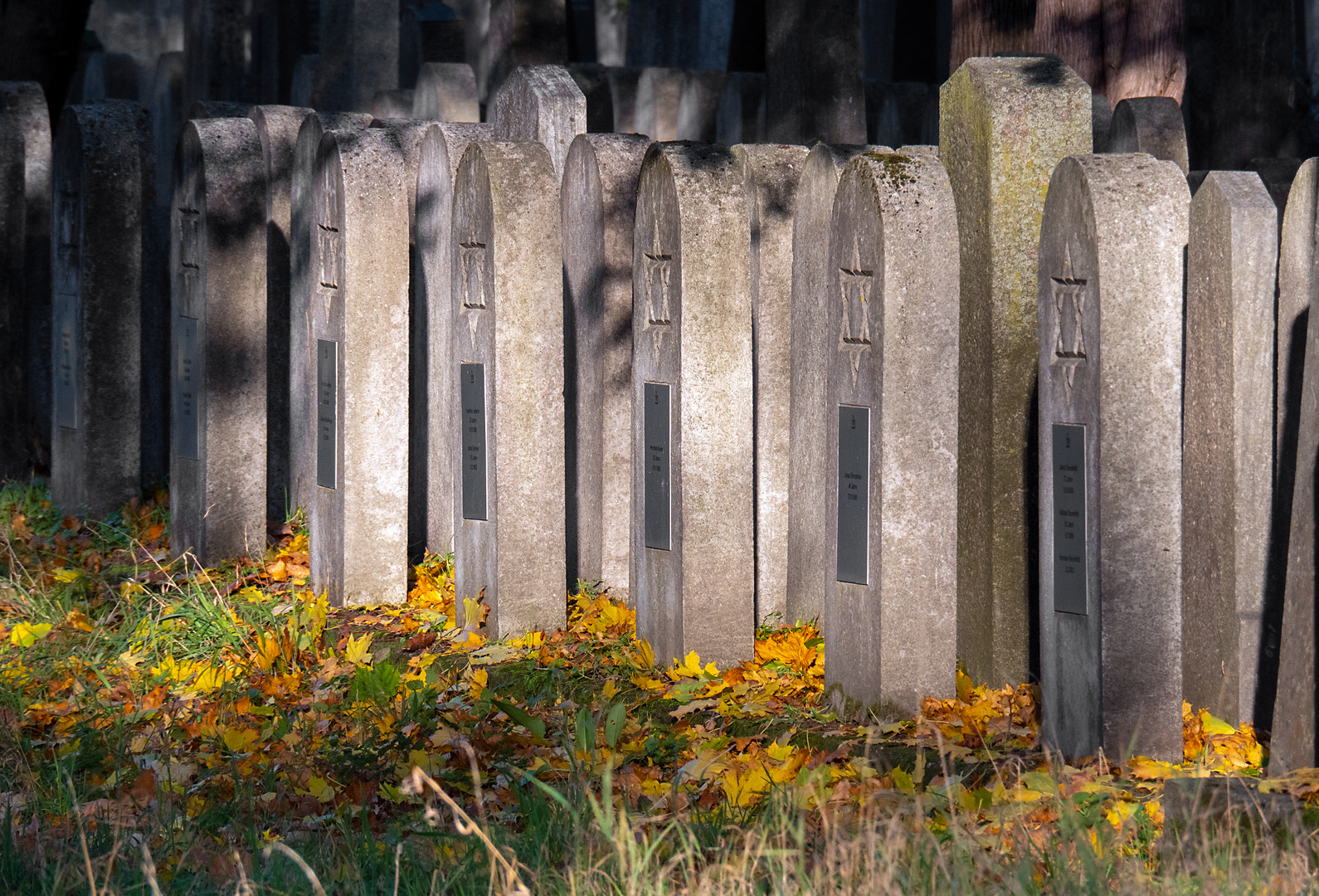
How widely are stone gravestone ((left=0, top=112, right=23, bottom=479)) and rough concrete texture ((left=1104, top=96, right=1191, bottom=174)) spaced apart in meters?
6.10

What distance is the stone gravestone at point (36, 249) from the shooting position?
8188mm

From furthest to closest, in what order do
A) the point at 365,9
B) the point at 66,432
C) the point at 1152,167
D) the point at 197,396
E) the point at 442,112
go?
1. the point at 365,9
2. the point at 442,112
3. the point at 66,432
4. the point at 197,396
5. the point at 1152,167

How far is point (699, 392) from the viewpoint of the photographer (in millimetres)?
5090

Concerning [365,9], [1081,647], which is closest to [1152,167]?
[1081,647]

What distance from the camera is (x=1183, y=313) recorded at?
4617 mm

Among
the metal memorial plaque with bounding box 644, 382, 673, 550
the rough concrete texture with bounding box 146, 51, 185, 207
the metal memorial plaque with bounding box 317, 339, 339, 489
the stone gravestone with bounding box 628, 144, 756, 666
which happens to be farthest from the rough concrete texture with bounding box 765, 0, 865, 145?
the rough concrete texture with bounding box 146, 51, 185, 207

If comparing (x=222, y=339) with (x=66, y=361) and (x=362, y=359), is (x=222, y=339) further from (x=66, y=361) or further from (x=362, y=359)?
(x=66, y=361)

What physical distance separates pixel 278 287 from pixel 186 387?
2.76 ft

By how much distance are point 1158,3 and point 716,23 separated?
11.6m

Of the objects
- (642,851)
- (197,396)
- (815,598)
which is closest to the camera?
(642,851)

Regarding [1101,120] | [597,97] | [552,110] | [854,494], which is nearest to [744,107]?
[597,97]

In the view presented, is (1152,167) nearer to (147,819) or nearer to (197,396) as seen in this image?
(147,819)

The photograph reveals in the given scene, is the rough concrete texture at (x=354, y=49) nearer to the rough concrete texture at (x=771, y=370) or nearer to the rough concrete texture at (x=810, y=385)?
the rough concrete texture at (x=771, y=370)

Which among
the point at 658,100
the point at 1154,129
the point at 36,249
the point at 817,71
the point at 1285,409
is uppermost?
the point at 658,100
